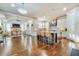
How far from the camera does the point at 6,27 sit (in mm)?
2748

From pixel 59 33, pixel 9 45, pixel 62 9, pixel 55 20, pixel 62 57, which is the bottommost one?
pixel 62 57

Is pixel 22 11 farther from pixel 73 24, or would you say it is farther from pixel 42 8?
pixel 73 24

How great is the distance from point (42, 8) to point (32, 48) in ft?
2.88

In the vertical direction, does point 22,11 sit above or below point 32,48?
above

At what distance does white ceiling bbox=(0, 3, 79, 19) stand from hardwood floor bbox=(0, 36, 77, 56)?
1.81 ft

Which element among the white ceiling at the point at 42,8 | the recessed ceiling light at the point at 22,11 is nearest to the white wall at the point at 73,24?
the white ceiling at the point at 42,8

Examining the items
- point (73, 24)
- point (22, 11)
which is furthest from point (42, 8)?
point (73, 24)

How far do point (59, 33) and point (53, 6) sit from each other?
1.92 feet

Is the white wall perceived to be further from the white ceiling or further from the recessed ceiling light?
the recessed ceiling light

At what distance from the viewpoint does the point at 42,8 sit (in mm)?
2756

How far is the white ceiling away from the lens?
8.94 feet

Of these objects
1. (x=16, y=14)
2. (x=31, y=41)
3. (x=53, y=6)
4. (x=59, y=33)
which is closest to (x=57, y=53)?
(x=59, y=33)

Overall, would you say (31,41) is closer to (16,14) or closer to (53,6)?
(16,14)

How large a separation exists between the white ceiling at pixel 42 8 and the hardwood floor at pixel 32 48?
0.55 m
